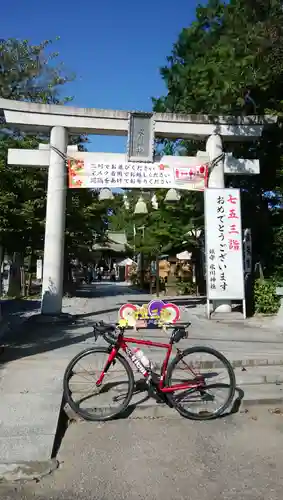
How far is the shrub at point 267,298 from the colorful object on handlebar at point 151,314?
7.50m

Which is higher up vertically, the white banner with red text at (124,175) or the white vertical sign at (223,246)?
the white banner with red text at (124,175)

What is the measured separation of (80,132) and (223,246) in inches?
199

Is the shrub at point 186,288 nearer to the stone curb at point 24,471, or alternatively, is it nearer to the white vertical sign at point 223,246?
the white vertical sign at point 223,246

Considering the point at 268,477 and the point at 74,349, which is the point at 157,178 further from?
the point at 268,477

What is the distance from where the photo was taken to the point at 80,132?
507 inches

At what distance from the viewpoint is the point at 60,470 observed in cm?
390

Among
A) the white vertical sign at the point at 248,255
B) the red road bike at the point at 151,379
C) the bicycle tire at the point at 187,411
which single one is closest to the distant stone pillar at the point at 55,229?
the white vertical sign at the point at 248,255

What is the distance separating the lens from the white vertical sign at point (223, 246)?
12.3 metres

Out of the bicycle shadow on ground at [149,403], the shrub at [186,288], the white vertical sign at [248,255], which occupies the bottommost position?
the bicycle shadow on ground at [149,403]

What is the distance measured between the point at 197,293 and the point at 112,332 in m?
17.8

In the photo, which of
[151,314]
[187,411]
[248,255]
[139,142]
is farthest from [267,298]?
[187,411]

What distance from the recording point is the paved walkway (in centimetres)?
440

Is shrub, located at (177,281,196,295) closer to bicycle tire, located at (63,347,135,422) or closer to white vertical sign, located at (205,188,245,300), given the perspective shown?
white vertical sign, located at (205,188,245,300)

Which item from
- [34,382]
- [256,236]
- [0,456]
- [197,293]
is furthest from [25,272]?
[0,456]
